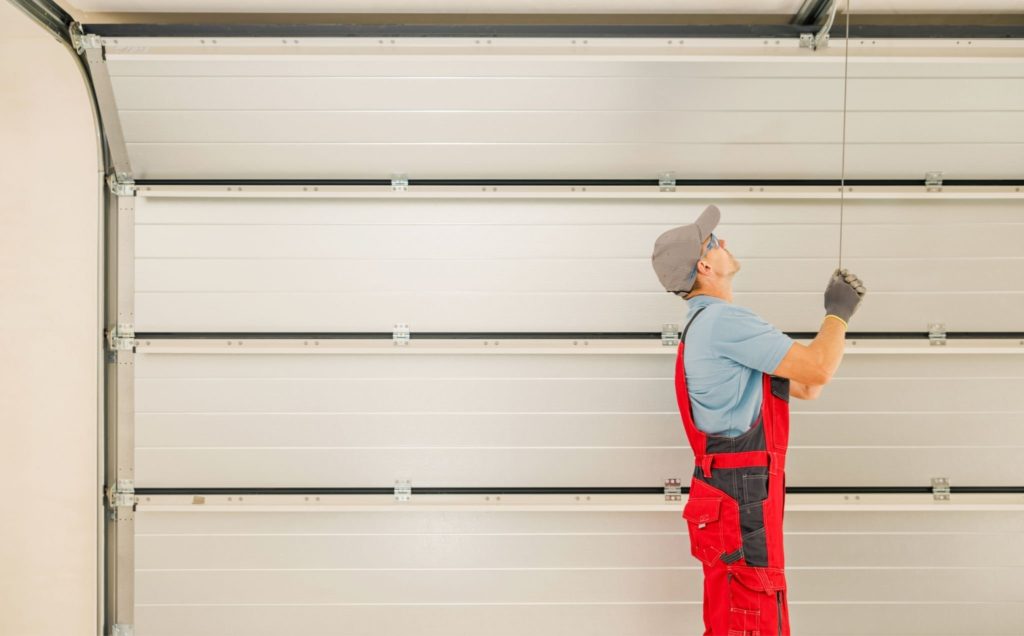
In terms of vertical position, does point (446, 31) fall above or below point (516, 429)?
above

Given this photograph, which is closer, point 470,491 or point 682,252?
point 682,252

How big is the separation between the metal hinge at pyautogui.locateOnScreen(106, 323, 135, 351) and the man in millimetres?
2659

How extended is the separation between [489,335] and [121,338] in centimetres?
187

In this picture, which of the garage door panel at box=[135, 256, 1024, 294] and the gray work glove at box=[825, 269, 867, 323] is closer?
the gray work glove at box=[825, 269, 867, 323]

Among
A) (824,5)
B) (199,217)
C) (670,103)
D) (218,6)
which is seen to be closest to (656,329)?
(670,103)

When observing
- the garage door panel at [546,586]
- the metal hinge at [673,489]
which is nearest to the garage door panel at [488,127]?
the metal hinge at [673,489]

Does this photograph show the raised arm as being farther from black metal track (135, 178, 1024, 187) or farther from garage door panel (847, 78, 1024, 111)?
garage door panel (847, 78, 1024, 111)

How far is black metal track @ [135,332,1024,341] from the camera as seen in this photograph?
3240 mm

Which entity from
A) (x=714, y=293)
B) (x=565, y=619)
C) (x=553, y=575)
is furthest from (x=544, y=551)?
(x=714, y=293)

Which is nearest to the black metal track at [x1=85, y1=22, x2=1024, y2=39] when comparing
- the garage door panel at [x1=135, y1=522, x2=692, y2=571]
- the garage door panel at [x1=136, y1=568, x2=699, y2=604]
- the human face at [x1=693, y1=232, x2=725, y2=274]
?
the human face at [x1=693, y1=232, x2=725, y2=274]

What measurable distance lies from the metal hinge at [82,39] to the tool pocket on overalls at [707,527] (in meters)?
3.30

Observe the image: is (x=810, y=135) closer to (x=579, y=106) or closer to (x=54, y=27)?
(x=579, y=106)

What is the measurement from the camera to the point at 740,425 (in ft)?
7.94

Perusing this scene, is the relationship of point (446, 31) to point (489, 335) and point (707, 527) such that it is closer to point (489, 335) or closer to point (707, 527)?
point (489, 335)
